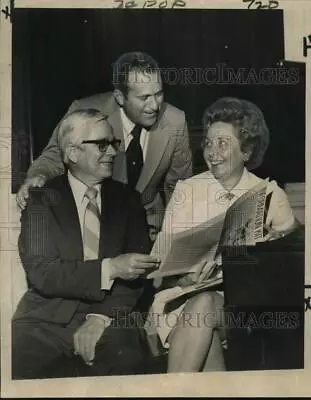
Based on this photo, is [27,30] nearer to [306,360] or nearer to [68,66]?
[68,66]

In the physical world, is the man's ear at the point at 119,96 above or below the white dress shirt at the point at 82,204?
above

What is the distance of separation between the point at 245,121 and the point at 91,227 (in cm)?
56

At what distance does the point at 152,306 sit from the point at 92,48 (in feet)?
2.57

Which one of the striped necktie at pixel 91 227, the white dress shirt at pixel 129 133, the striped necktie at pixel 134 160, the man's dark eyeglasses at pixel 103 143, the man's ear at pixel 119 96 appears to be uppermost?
the man's ear at pixel 119 96

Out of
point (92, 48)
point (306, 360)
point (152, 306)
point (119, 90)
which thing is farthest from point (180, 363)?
point (92, 48)

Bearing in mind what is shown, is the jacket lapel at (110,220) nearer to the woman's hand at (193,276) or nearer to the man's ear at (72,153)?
the man's ear at (72,153)

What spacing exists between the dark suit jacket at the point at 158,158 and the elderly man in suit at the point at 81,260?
2cm

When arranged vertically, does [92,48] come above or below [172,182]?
above

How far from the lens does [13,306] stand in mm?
2033

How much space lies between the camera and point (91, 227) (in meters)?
2.04

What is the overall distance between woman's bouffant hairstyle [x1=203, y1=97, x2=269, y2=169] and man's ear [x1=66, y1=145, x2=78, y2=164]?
0.39 metres

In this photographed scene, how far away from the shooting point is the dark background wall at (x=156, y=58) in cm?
202

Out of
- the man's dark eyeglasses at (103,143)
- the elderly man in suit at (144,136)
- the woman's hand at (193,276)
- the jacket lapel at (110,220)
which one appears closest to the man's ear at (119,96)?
the elderly man in suit at (144,136)

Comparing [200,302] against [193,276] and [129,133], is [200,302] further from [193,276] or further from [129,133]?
[129,133]
